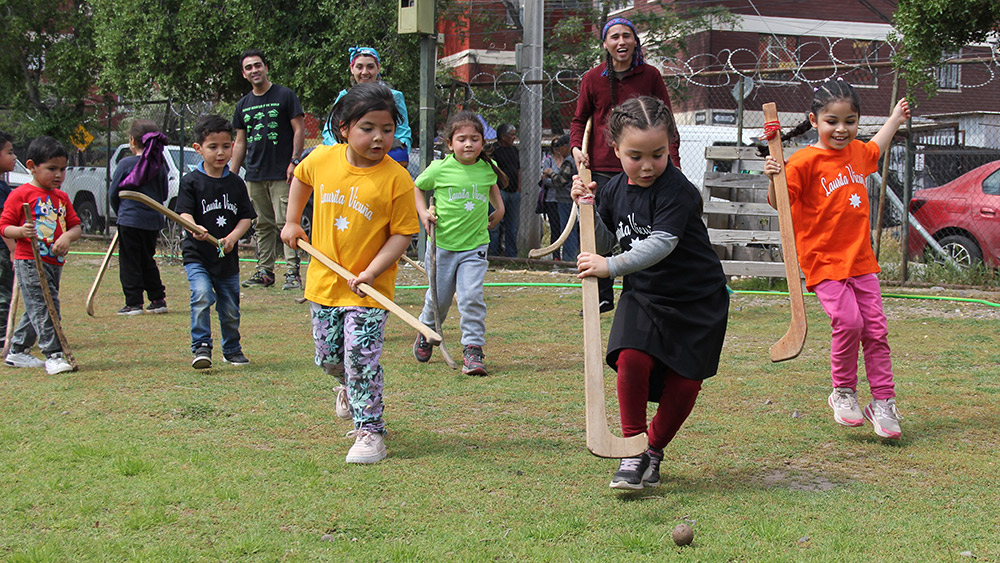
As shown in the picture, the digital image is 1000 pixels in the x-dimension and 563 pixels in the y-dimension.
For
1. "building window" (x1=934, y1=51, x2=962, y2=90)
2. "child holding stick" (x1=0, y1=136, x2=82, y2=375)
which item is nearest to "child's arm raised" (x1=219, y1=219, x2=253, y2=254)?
"child holding stick" (x1=0, y1=136, x2=82, y2=375)

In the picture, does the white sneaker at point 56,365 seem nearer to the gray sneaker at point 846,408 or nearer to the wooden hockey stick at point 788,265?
the wooden hockey stick at point 788,265

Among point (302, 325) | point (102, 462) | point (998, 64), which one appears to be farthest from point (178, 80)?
point (102, 462)

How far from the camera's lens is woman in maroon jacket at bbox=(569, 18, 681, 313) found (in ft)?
21.6

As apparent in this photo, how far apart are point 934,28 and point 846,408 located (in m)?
4.99

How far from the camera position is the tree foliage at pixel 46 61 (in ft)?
63.2

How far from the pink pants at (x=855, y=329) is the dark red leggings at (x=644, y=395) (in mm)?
1123

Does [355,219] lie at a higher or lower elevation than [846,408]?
higher

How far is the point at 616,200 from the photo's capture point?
3.83 metres

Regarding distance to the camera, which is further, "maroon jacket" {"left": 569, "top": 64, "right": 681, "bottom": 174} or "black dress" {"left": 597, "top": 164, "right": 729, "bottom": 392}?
"maroon jacket" {"left": 569, "top": 64, "right": 681, "bottom": 174}

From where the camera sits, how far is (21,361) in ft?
20.2

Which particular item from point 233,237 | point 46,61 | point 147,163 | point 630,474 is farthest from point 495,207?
point 46,61

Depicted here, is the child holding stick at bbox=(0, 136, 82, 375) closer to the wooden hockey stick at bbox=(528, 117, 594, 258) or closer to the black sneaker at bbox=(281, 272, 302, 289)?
the wooden hockey stick at bbox=(528, 117, 594, 258)

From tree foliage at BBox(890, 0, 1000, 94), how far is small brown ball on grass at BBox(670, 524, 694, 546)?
21.0 feet

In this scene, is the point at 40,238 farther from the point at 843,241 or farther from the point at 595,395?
the point at 843,241
